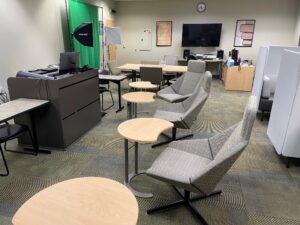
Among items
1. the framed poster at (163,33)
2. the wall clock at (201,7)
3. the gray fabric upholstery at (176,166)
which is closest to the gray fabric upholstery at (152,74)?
the gray fabric upholstery at (176,166)

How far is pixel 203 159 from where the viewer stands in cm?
186

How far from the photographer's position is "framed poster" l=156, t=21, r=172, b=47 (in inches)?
309

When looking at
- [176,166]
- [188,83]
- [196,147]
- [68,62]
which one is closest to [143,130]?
[176,166]

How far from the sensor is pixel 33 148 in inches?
111

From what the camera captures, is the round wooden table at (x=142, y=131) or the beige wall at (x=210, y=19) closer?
the round wooden table at (x=142, y=131)

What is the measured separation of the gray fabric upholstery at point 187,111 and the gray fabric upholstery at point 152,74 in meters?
1.79

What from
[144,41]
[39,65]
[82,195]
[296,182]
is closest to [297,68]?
[296,182]

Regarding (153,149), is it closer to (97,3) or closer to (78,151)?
(78,151)

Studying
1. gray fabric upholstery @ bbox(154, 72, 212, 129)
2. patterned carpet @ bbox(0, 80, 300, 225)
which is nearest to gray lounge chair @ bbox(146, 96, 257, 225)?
patterned carpet @ bbox(0, 80, 300, 225)

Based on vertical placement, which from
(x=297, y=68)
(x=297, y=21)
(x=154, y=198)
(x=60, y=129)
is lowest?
(x=154, y=198)

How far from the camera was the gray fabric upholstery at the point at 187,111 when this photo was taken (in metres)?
2.50

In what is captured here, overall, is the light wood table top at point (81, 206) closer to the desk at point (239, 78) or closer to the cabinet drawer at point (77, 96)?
the cabinet drawer at point (77, 96)

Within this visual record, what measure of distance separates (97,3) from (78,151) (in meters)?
5.40

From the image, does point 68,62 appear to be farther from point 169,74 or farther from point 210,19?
point 210,19
